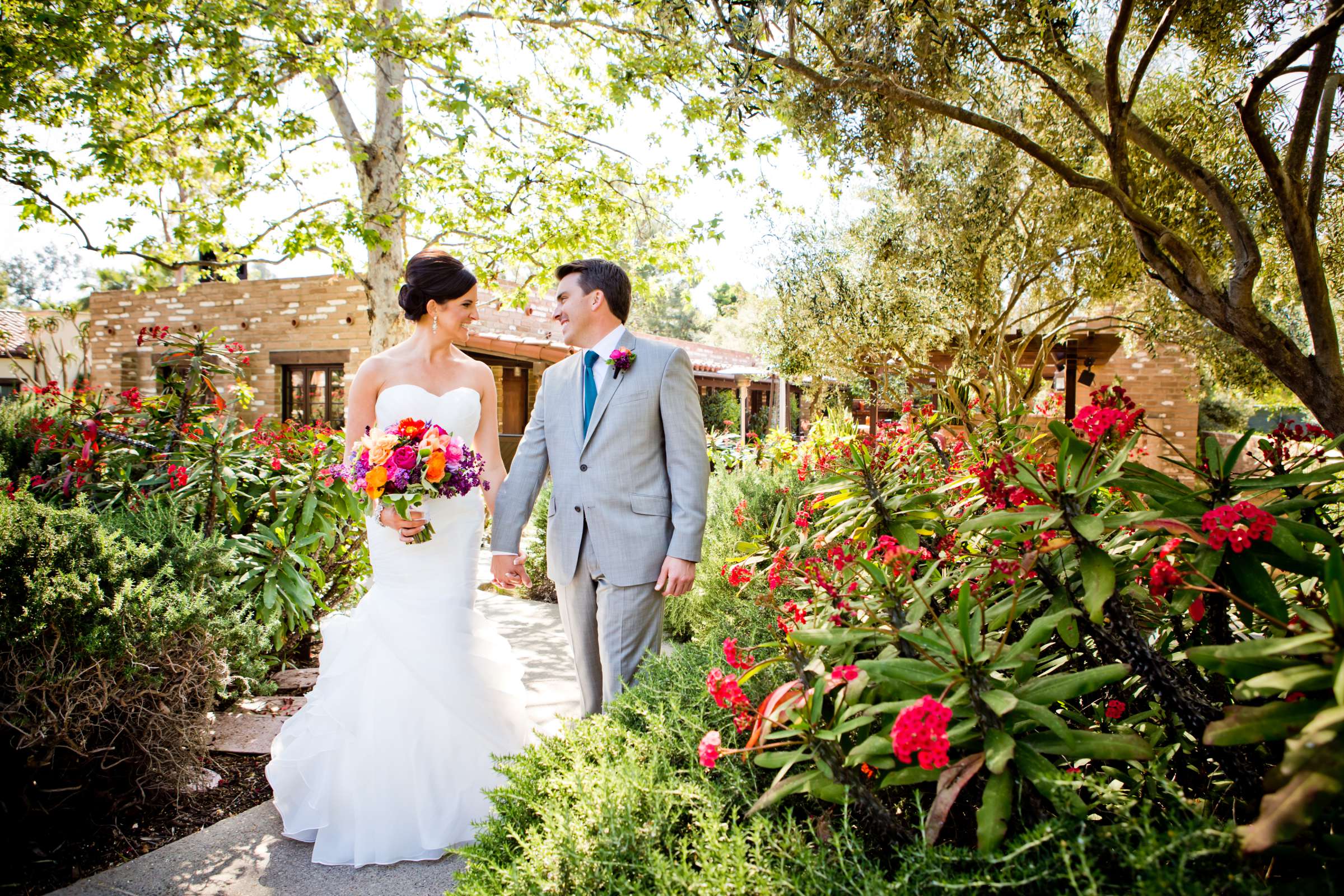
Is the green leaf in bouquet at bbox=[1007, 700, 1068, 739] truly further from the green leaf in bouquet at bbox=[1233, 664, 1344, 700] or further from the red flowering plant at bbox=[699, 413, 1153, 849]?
the green leaf in bouquet at bbox=[1233, 664, 1344, 700]

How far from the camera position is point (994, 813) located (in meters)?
1.11

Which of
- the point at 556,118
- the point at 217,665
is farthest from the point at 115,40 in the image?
the point at 217,665

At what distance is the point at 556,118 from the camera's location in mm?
9586

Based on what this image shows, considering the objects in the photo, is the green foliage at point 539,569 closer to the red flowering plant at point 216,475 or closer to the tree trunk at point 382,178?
the red flowering plant at point 216,475

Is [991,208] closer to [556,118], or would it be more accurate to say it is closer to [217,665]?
[556,118]

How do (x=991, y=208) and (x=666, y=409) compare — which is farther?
(x=991, y=208)

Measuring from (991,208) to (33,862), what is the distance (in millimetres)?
9477

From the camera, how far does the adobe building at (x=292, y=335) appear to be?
14102 millimetres

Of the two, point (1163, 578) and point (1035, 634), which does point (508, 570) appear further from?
point (1163, 578)

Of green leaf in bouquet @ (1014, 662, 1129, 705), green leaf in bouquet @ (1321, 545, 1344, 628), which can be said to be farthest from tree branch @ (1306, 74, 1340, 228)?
green leaf in bouquet @ (1014, 662, 1129, 705)

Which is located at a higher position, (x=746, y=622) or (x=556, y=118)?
(x=556, y=118)

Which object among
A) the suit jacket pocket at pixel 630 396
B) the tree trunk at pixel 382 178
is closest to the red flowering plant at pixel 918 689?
the suit jacket pocket at pixel 630 396

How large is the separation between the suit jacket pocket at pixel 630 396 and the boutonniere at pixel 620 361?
0.09 metres

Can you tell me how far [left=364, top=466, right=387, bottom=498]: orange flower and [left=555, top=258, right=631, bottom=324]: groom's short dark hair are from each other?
3.38 feet
